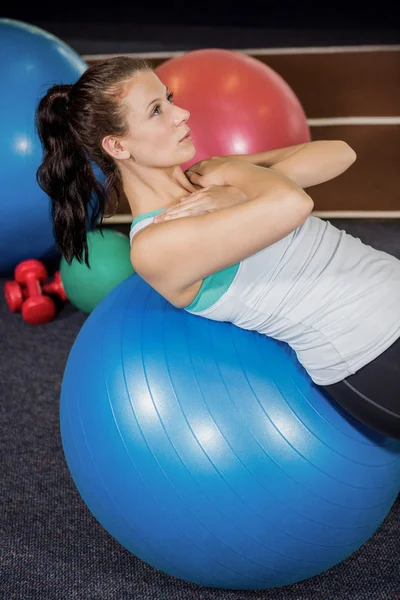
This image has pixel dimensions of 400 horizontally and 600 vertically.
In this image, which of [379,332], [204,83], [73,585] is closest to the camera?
[379,332]

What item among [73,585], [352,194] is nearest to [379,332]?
[73,585]

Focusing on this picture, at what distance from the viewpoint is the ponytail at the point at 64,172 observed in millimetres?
1509

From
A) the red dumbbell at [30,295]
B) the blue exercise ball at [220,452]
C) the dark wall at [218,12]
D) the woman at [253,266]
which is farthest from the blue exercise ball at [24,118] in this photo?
the blue exercise ball at [220,452]

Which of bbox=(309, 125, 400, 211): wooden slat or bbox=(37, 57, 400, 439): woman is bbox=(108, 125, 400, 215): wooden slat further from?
bbox=(37, 57, 400, 439): woman

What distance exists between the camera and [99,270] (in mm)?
2732

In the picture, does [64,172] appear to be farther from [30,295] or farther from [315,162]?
[30,295]

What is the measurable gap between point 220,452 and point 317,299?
353 mm

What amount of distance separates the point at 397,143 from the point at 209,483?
9.33 ft

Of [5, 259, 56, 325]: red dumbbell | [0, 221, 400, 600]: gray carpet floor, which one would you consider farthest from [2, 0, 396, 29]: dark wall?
[0, 221, 400, 600]: gray carpet floor

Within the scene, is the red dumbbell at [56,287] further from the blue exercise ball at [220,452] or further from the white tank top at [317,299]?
the white tank top at [317,299]

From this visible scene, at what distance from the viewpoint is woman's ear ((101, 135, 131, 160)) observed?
56.9 inches

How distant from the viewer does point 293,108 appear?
2787 millimetres

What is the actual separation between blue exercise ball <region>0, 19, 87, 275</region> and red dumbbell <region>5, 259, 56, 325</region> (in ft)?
0.36

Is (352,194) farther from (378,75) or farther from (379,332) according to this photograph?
(379,332)
